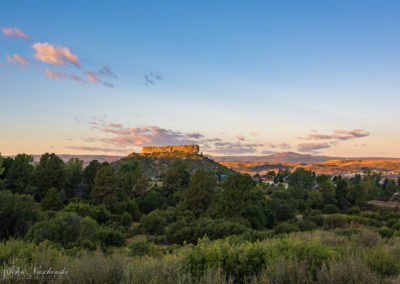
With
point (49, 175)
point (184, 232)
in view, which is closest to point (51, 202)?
point (49, 175)

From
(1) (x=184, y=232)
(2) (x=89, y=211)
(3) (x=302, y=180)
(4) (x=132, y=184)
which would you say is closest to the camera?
(1) (x=184, y=232)

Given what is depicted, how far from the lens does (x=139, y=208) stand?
4659 cm

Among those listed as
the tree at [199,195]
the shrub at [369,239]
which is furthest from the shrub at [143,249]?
the tree at [199,195]

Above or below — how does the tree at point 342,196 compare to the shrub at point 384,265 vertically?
below

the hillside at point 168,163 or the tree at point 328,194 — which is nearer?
the tree at point 328,194

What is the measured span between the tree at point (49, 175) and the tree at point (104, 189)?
7.95m

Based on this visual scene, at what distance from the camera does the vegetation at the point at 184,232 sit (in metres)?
5.46

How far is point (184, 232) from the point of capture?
24.7m

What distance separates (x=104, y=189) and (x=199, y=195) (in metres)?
17.2

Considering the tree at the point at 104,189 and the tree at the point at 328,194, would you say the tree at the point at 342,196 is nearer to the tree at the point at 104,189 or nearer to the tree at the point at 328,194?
the tree at the point at 328,194

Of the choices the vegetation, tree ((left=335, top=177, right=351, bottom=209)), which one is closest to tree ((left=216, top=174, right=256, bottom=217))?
the vegetation

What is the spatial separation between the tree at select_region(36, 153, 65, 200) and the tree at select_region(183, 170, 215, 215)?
25.1m

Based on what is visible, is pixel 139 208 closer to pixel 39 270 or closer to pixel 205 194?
pixel 205 194

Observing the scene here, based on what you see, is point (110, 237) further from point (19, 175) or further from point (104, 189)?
point (19, 175)
